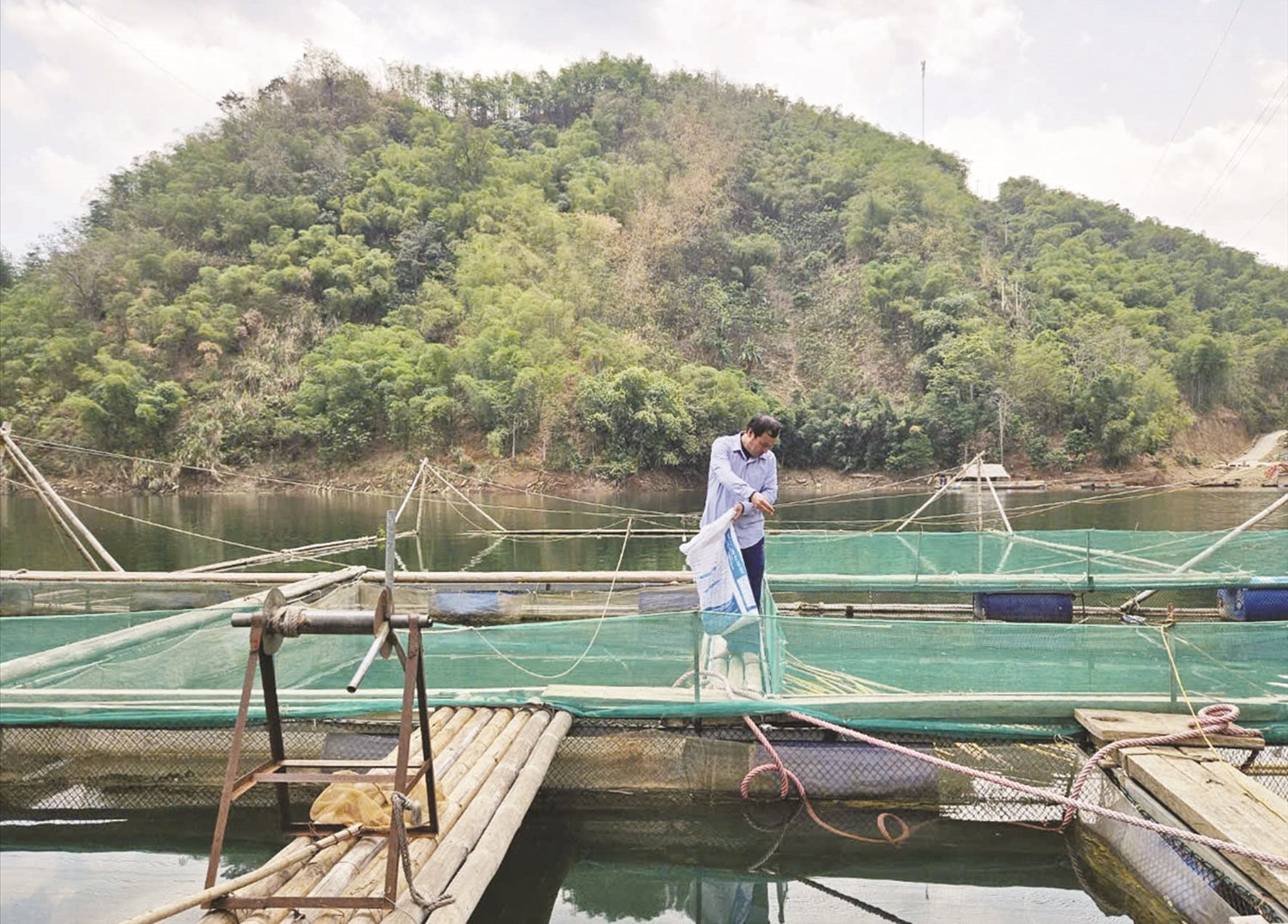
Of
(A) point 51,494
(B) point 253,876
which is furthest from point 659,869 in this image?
(A) point 51,494

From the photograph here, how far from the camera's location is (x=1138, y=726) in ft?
14.7

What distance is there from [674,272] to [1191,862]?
59443mm

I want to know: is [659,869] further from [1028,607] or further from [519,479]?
[519,479]

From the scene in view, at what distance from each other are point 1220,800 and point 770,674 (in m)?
2.21

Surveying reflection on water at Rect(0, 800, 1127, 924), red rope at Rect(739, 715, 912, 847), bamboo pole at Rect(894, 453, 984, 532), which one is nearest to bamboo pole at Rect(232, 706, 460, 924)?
reflection on water at Rect(0, 800, 1127, 924)

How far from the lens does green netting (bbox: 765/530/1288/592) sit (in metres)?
8.71

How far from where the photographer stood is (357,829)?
3279 mm

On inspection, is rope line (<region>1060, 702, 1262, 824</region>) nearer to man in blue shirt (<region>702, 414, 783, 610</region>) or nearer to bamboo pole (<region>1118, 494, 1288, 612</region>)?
man in blue shirt (<region>702, 414, 783, 610</region>)

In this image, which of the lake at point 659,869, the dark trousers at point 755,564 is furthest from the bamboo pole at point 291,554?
the dark trousers at point 755,564

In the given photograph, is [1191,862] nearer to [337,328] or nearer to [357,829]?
[357,829]

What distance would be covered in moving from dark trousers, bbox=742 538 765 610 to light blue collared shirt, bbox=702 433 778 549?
0.07m

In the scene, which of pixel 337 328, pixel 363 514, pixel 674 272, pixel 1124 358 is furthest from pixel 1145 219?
pixel 363 514

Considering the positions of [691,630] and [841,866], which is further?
[691,630]

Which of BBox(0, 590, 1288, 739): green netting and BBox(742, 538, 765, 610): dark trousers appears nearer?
BBox(0, 590, 1288, 739): green netting
